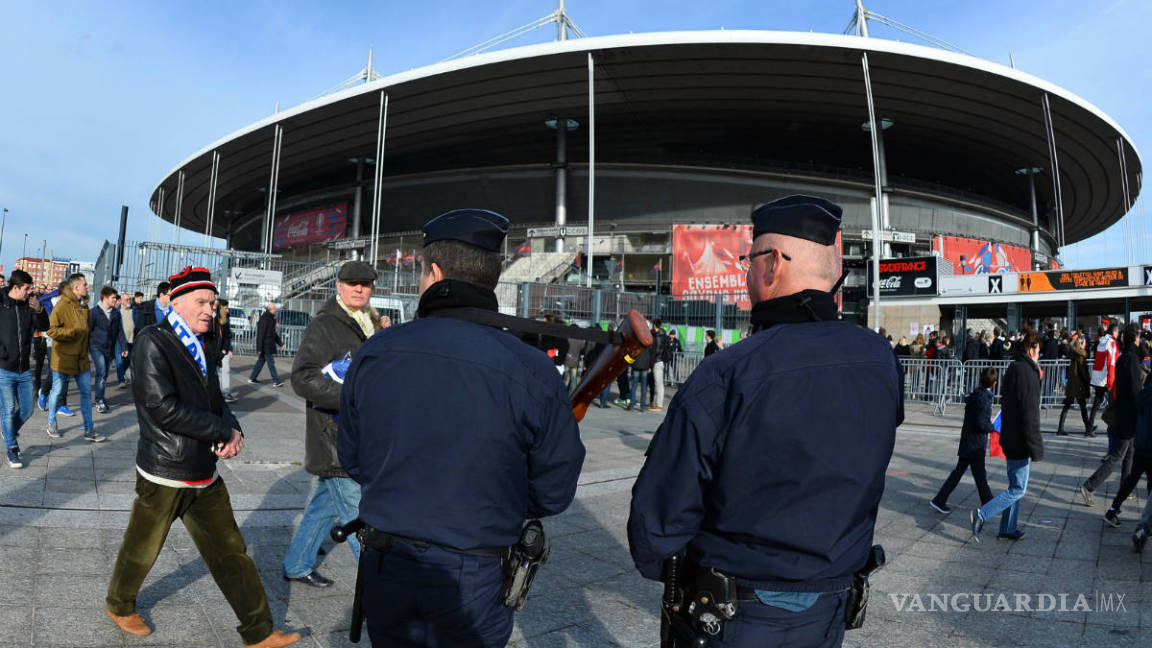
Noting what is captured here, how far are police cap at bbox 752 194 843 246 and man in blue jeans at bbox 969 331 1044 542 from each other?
4.75 meters

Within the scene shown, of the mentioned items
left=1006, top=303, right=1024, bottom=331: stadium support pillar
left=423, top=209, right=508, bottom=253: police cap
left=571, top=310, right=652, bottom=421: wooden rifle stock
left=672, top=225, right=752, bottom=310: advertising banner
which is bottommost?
left=571, top=310, right=652, bottom=421: wooden rifle stock

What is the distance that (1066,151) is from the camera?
38938mm

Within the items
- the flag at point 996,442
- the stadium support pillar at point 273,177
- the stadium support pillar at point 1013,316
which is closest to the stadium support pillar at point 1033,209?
the stadium support pillar at point 1013,316

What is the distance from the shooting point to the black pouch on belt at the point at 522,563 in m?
1.94

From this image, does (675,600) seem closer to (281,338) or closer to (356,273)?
(356,273)

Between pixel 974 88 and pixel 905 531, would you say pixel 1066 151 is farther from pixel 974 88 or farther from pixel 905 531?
pixel 905 531

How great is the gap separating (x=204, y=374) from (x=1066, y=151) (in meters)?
47.2

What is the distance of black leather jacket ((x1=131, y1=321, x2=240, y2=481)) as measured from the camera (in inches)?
118

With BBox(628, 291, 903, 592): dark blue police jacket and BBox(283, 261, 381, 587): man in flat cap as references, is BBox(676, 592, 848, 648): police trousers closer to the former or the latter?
BBox(628, 291, 903, 592): dark blue police jacket

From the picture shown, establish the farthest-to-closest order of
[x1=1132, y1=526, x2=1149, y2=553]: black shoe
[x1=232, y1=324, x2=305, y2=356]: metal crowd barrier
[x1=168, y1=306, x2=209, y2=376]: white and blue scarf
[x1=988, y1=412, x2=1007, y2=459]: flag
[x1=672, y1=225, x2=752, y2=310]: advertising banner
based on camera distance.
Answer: [x1=672, y1=225, x2=752, y2=310]: advertising banner → [x1=232, y1=324, x2=305, y2=356]: metal crowd barrier → [x1=988, y1=412, x2=1007, y2=459]: flag → [x1=1132, y1=526, x2=1149, y2=553]: black shoe → [x1=168, y1=306, x2=209, y2=376]: white and blue scarf

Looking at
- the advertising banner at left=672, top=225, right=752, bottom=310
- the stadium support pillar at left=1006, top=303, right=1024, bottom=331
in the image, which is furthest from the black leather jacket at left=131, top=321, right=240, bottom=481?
the advertising banner at left=672, top=225, right=752, bottom=310

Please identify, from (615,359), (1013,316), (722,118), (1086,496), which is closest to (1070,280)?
(1013,316)

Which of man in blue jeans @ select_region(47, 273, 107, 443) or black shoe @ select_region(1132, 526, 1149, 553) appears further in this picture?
man in blue jeans @ select_region(47, 273, 107, 443)

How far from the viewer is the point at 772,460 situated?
1643 millimetres
